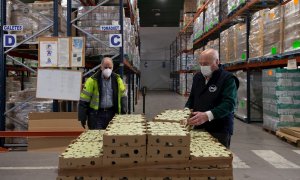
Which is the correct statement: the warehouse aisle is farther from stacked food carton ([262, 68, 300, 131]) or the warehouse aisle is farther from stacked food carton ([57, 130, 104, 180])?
stacked food carton ([57, 130, 104, 180])

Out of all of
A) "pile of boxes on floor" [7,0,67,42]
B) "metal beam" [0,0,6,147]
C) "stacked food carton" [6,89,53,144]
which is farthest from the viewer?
"pile of boxes on floor" [7,0,67,42]

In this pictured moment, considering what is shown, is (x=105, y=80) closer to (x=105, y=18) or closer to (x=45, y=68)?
(x=45, y=68)

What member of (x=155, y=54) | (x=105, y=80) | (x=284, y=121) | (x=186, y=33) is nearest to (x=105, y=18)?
(x=105, y=80)

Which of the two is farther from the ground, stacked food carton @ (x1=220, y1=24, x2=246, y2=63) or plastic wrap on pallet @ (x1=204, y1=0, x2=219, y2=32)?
plastic wrap on pallet @ (x1=204, y1=0, x2=219, y2=32)

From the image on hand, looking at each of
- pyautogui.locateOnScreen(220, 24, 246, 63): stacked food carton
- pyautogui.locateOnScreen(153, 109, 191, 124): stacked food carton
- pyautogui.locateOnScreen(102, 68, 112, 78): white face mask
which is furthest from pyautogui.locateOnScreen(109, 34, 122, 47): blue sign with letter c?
pyautogui.locateOnScreen(220, 24, 246, 63): stacked food carton

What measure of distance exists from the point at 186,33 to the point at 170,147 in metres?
21.1

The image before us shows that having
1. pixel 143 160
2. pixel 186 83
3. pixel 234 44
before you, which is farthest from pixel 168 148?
pixel 186 83

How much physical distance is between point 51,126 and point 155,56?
2688 cm

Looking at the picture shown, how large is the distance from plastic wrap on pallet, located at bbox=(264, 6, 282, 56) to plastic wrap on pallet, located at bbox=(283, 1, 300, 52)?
0.27 meters

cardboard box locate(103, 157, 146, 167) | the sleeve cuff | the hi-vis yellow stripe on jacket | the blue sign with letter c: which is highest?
the blue sign with letter c

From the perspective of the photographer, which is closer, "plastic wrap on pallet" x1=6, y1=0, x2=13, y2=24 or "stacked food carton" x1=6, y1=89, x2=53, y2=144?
"stacked food carton" x1=6, y1=89, x2=53, y2=144

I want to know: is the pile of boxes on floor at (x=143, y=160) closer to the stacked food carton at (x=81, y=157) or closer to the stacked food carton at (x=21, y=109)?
the stacked food carton at (x=81, y=157)

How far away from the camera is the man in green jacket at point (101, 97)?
18.8 feet

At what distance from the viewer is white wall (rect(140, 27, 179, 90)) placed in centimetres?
3291
